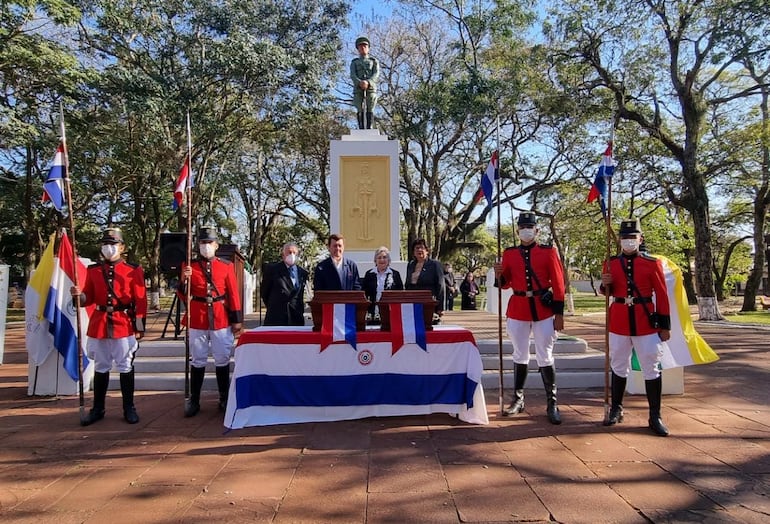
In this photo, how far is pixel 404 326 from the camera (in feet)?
16.8

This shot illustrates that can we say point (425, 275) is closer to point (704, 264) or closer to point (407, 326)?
point (407, 326)

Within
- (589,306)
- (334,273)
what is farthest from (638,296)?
(589,306)

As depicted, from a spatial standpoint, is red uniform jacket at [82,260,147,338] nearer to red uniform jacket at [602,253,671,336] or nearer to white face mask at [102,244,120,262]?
white face mask at [102,244,120,262]

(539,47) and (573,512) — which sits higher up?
(539,47)

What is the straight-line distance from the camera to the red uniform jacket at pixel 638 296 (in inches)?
194

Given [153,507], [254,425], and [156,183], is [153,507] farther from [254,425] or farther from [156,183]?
[156,183]

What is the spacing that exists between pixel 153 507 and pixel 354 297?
2.48 m

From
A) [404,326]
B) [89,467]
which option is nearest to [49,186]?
[89,467]

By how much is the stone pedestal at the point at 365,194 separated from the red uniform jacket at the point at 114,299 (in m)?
4.14

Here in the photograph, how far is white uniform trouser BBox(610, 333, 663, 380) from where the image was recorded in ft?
16.2

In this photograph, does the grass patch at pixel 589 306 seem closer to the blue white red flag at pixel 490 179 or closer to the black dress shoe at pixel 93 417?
the blue white red flag at pixel 490 179

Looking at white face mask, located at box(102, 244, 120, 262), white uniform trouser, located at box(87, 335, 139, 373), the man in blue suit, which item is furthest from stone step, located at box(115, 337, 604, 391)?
white face mask, located at box(102, 244, 120, 262)

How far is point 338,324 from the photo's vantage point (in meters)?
5.07


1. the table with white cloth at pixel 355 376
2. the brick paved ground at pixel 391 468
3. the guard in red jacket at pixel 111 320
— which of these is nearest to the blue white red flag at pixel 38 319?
the brick paved ground at pixel 391 468
